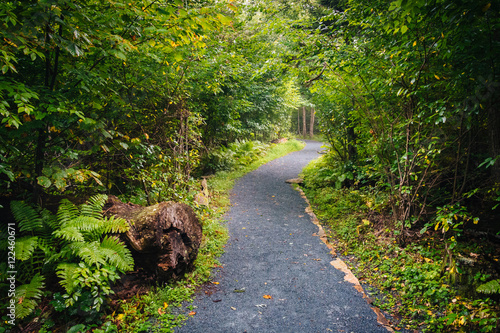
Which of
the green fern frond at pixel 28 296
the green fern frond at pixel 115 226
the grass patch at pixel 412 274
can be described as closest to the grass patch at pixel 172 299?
the green fern frond at pixel 28 296

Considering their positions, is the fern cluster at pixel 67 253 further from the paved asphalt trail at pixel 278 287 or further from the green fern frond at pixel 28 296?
the paved asphalt trail at pixel 278 287

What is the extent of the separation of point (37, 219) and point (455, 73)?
17.9ft

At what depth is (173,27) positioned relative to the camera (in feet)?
8.98

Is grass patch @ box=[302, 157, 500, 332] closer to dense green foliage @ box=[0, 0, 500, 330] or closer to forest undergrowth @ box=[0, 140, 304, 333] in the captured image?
dense green foliage @ box=[0, 0, 500, 330]

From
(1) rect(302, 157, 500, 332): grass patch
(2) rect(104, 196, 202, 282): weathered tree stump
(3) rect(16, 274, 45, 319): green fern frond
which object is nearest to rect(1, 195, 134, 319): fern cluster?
(3) rect(16, 274, 45, 319): green fern frond

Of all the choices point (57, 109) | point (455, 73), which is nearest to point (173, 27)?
point (57, 109)

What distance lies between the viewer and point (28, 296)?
8.46ft

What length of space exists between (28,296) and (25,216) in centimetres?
90

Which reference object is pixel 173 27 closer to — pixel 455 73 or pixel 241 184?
pixel 455 73

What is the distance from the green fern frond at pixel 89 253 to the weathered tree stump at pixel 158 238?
20.4 inches

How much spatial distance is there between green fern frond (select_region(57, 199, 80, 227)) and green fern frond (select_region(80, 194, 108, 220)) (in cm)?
9

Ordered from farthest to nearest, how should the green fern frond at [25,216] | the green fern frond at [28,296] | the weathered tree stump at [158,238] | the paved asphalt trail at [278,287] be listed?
1. the weathered tree stump at [158,238]
2. the paved asphalt trail at [278,287]
3. the green fern frond at [25,216]
4. the green fern frond at [28,296]

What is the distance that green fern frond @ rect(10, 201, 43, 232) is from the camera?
2859 mm

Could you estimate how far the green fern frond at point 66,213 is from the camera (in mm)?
3065
